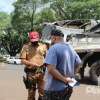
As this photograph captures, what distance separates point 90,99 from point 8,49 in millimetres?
66567

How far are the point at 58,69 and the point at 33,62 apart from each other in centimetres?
217

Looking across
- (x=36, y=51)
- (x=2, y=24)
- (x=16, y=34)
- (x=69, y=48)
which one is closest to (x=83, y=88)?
(x=36, y=51)

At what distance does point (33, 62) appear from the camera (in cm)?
855

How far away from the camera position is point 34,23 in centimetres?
6788

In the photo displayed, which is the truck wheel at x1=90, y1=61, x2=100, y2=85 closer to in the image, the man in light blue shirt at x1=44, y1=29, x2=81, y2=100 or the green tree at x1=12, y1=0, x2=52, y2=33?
the man in light blue shirt at x1=44, y1=29, x2=81, y2=100

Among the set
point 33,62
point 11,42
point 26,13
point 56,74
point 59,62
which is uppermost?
point 59,62

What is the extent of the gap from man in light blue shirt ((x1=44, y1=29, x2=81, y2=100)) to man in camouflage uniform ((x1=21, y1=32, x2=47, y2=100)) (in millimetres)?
2007

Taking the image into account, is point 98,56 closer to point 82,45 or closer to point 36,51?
point 82,45

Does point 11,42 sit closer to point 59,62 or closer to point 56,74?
point 59,62

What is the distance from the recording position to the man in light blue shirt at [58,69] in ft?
20.6

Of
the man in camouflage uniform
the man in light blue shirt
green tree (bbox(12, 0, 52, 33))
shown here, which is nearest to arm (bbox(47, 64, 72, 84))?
the man in light blue shirt

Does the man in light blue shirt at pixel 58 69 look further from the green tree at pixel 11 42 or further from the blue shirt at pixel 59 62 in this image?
the green tree at pixel 11 42

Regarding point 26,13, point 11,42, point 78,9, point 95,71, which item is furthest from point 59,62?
point 11,42

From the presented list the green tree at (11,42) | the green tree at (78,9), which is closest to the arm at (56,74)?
the green tree at (78,9)
